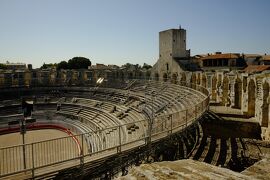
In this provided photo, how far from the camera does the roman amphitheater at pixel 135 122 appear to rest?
10.3 m

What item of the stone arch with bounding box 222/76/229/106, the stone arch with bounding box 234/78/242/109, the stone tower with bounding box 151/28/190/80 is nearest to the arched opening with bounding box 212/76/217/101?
the stone arch with bounding box 222/76/229/106

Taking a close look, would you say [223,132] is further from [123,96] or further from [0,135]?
[0,135]

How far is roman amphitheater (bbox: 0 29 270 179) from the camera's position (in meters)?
10.3

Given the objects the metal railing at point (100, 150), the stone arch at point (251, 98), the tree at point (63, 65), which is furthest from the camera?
the tree at point (63, 65)

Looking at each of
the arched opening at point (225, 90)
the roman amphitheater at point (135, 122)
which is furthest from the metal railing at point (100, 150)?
the arched opening at point (225, 90)

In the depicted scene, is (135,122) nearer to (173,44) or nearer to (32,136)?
(32,136)

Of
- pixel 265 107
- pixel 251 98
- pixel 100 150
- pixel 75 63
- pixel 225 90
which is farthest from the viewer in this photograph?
pixel 75 63

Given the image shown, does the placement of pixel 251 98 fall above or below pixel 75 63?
below

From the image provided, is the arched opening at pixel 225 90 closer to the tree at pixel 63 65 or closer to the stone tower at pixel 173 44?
the stone tower at pixel 173 44

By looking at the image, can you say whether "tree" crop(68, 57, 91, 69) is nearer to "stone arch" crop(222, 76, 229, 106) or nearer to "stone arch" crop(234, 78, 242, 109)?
"stone arch" crop(222, 76, 229, 106)

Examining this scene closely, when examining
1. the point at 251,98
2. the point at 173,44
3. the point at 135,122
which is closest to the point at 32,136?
the point at 135,122

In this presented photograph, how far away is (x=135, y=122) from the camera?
11.7m

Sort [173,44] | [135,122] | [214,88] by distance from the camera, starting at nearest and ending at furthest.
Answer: [135,122]
[214,88]
[173,44]

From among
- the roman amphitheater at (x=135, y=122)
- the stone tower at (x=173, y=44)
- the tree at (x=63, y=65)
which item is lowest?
the roman amphitheater at (x=135, y=122)
